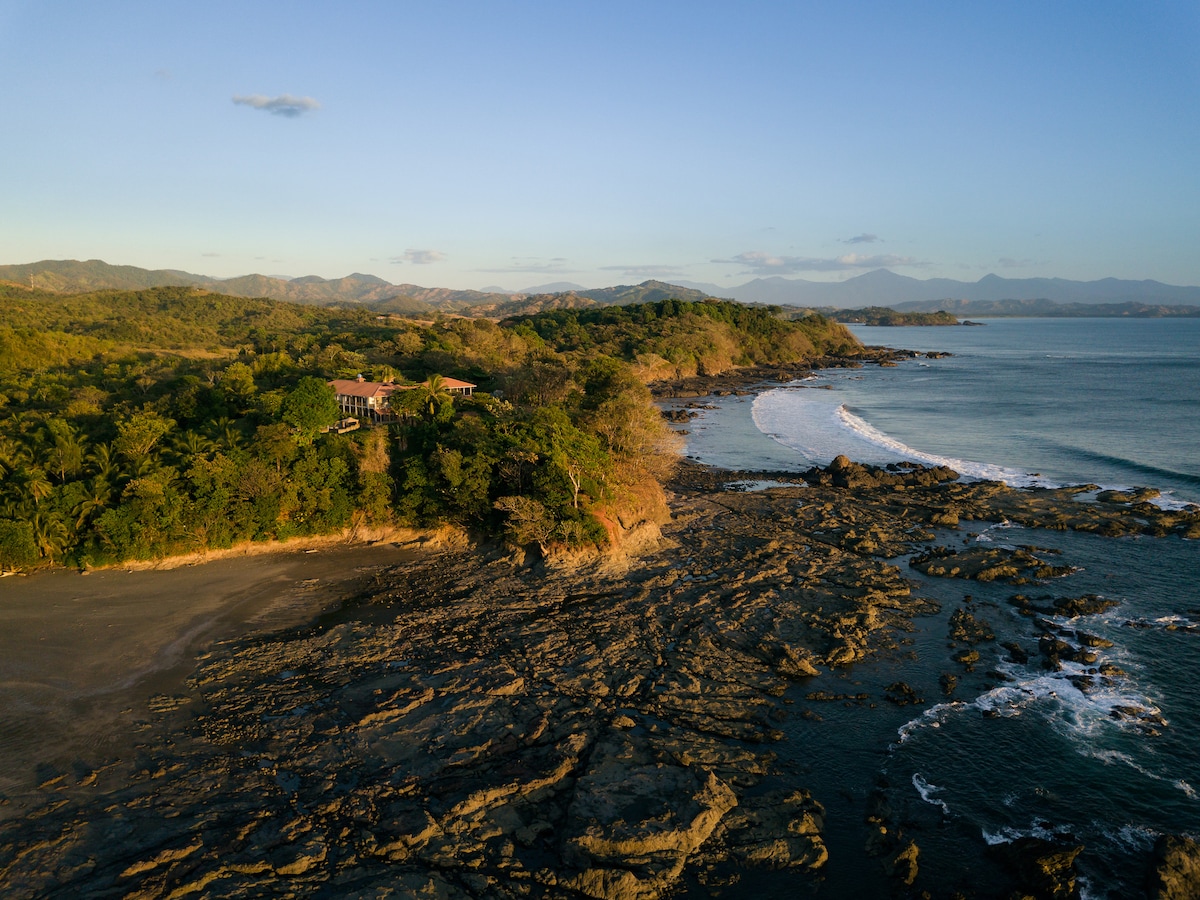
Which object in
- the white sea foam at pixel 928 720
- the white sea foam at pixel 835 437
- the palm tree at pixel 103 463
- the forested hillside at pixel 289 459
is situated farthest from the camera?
the white sea foam at pixel 835 437

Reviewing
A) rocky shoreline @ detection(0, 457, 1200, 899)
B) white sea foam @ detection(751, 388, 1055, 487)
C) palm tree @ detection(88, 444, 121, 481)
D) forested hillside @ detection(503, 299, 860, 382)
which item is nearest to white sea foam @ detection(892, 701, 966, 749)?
rocky shoreline @ detection(0, 457, 1200, 899)

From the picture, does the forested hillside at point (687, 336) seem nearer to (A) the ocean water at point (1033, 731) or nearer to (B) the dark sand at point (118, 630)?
(A) the ocean water at point (1033, 731)

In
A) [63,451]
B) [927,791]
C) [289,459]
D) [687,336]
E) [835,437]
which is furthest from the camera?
[687,336]

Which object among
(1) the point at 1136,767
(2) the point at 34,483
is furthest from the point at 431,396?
(1) the point at 1136,767

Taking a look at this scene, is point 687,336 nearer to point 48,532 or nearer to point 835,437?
point 835,437

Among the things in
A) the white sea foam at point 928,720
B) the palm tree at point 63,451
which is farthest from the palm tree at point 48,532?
the white sea foam at point 928,720

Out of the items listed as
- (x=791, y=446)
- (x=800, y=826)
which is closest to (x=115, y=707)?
(x=800, y=826)

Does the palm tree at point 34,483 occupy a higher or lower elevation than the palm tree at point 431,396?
lower
